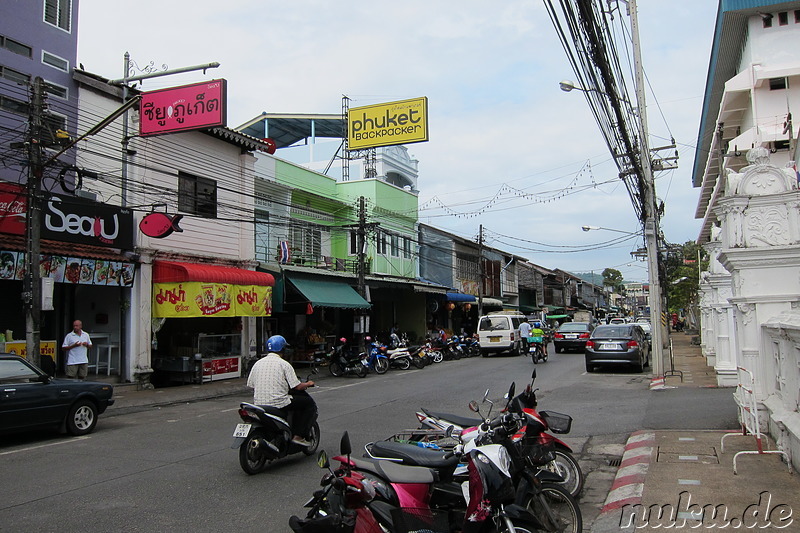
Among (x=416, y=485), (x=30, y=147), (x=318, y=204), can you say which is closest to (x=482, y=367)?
(x=318, y=204)

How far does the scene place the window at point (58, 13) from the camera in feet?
48.7

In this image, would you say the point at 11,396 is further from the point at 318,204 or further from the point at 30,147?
the point at 318,204

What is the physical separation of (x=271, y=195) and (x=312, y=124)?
1193cm

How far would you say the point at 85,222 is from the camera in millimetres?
14656

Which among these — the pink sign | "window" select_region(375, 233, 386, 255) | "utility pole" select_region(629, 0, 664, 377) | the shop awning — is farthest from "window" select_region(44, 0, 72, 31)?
the shop awning

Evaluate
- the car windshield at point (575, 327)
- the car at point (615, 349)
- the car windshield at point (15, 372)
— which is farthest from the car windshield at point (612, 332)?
the car windshield at point (15, 372)

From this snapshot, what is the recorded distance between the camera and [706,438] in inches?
312

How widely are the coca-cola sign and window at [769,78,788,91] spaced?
21.3 m

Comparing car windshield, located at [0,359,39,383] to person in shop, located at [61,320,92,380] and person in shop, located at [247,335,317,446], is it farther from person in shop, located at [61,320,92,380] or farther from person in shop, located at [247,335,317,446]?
person in shop, located at [61,320,92,380]

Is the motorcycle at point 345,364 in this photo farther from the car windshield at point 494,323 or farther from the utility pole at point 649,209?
the car windshield at point 494,323

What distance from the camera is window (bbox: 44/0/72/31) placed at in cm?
1484

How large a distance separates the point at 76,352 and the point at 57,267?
2.07 metres

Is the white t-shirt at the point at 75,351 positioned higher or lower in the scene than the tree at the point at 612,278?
lower

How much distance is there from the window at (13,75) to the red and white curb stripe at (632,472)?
14.5 m
